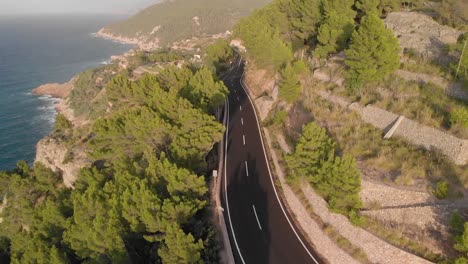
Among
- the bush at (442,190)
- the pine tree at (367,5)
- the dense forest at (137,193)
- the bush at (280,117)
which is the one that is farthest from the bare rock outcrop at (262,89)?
the bush at (442,190)

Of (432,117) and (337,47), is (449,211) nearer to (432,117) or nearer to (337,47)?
(432,117)

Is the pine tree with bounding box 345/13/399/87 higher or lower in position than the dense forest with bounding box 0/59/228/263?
higher

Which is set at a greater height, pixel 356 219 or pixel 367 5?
pixel 367 5

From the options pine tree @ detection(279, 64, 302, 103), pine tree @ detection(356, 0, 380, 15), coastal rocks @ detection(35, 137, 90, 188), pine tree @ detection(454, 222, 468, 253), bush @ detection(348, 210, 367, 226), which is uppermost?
pine tree @ detection(356, 0, 380, 15)

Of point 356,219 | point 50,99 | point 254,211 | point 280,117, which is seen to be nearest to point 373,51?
point 280,117

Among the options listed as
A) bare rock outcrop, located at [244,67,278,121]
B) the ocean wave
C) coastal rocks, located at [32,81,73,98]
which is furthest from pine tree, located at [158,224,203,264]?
coastal rocks, located at [32,81,73,98]

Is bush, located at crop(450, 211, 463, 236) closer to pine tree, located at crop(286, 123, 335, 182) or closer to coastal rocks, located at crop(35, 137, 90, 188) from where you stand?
pine tree, located at crop(286, 123, 335, 182)

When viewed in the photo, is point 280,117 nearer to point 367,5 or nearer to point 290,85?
point 290,85
